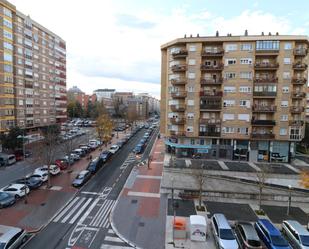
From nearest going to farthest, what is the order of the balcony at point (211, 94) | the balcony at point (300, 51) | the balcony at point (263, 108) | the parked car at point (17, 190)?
the parked car at point (17, 190) < the balcony at point (300, 51) < the balcony at point (263, 108) < the balcony at point (211, 94)

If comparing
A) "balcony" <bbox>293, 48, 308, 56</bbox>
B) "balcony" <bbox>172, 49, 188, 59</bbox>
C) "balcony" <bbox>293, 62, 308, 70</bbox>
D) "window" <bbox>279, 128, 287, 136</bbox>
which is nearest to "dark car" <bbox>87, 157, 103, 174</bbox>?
"balcony" <bbox>172, 49, 188, 59</bbox>

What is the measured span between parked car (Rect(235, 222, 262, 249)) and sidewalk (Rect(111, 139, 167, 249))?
233 inches

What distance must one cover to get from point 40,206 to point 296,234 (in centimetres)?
2320

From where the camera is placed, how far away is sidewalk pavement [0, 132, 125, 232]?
19.3 m

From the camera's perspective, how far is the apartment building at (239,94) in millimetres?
38656

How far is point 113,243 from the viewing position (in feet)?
54.5

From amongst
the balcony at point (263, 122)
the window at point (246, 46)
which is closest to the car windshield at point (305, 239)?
the balcony at point (263, 122)

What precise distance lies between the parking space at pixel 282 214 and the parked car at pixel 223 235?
6603mm

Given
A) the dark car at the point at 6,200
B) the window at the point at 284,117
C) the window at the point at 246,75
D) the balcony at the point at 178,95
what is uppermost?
the window at the point at 246,75

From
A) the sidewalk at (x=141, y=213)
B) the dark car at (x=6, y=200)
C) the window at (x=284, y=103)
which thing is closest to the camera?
the sidewalk at (x=141, y=213)

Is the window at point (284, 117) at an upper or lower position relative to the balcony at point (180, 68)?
lower

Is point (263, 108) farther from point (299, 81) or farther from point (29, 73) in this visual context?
point (29, 73)

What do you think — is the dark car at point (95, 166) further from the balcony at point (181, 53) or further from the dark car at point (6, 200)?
the balcony at point (181, 53)

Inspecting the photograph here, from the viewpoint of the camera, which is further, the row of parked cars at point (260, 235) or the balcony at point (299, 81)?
the balcony at point (299, 81)
